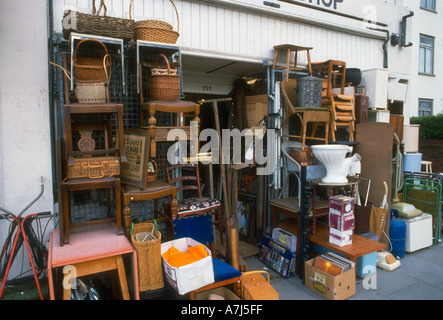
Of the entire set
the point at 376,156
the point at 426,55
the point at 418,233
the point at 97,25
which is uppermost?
the point at 426,55

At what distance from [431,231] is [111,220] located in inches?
180

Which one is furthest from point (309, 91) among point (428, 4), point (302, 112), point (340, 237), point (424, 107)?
point (428, 4)

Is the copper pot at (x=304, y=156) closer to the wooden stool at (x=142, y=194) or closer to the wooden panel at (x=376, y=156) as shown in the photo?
the wooden panel at (x=376, y=156)

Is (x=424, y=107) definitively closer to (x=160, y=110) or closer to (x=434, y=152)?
(x=434, y=152)

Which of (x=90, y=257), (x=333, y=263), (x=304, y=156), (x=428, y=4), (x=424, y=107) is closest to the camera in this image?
(x=90, y=257)

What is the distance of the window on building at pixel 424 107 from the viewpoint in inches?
517

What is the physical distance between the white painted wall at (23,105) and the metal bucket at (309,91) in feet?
10.3

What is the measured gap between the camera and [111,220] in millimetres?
3408

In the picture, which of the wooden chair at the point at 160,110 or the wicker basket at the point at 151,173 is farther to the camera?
the wicker basket at the point at 151,173

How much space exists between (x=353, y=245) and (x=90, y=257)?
2.84 meters

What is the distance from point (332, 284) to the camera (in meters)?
3.39

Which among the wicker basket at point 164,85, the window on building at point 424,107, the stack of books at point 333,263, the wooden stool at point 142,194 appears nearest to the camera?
the wooden stool at point 142,194

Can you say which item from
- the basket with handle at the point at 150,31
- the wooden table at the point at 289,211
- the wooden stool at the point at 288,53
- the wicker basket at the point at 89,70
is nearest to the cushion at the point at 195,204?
the wooden table at the point at 289,211
